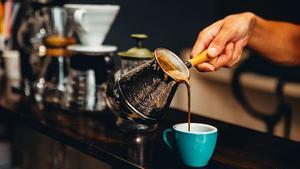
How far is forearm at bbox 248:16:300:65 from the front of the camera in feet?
6.30

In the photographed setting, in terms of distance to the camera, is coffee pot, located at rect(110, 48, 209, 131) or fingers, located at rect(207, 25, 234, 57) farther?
fingers, located at rect(207, 25, 234, 57)

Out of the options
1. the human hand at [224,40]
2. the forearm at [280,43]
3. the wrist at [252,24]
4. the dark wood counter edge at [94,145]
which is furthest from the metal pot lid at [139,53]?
the forearm at [280,43]

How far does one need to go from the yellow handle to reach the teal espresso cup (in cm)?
21

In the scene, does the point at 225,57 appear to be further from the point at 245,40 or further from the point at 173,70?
the point at 173,70

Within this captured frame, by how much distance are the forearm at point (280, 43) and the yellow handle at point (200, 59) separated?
59 centimetres

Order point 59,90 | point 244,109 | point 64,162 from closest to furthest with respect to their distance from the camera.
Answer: point 64,162 < point 59,90 < point 244,109

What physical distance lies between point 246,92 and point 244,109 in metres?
0.12

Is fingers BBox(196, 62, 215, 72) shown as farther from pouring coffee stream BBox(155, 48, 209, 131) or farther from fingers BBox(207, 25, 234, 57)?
pouring coffee stream BBox(155, 48, 209, 131)

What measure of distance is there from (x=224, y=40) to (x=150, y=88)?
434mm

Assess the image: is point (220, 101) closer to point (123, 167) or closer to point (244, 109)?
point (244, 109)

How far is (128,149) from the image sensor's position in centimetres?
130

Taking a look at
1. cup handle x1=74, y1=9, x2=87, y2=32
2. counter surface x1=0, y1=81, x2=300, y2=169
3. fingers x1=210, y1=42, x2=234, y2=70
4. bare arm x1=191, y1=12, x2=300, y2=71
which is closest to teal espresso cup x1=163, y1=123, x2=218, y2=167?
counter surface x1=0, y1=81, x2=300, y2=169

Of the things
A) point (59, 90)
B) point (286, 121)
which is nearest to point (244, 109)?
point (286, 121)

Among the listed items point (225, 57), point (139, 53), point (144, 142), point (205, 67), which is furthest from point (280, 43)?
point (144, 142)
